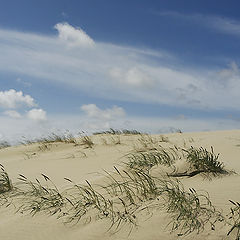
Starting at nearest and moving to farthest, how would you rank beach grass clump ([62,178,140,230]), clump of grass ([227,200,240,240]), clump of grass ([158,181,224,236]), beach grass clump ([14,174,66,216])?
1. clump of grass ([227,200,240,240])
2. clump of grass ([158,181,224,236])
3. beach grass clump ([62,178,140,230])
4. beach grass clump ([14,174,66,216])

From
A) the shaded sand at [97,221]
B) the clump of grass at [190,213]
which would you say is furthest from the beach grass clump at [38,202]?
the clump of grass at [190,213]

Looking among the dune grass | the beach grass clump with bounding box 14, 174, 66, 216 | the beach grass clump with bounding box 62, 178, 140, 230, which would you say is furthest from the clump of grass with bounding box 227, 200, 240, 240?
the beach grass clump with bounding box 14, 174, 66, 216

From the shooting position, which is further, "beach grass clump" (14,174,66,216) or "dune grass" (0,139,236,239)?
"beach grass clump" (14,174,66,216)

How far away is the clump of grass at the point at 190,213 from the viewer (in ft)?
9.21

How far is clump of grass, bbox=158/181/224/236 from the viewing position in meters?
2.81

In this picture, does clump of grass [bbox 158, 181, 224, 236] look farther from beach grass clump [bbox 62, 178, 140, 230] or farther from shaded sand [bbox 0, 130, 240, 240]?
beach grass clump [bbox 62, 178, 140, 230]

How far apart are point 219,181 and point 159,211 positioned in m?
1.30

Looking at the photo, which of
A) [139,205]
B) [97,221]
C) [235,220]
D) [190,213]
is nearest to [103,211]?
[97,221]

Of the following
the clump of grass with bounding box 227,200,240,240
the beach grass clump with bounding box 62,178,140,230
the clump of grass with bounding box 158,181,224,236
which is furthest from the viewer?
the beach grass clump with bounding box 62,178,140,230

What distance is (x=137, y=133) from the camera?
11602 millimetres

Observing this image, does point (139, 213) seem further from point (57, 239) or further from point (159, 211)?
point (57, 239)

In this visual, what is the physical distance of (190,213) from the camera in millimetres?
2943

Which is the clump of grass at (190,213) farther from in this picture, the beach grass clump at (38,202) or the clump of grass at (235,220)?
the beach grass clump at (38,202)

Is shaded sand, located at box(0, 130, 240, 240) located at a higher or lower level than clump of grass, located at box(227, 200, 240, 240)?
higher
